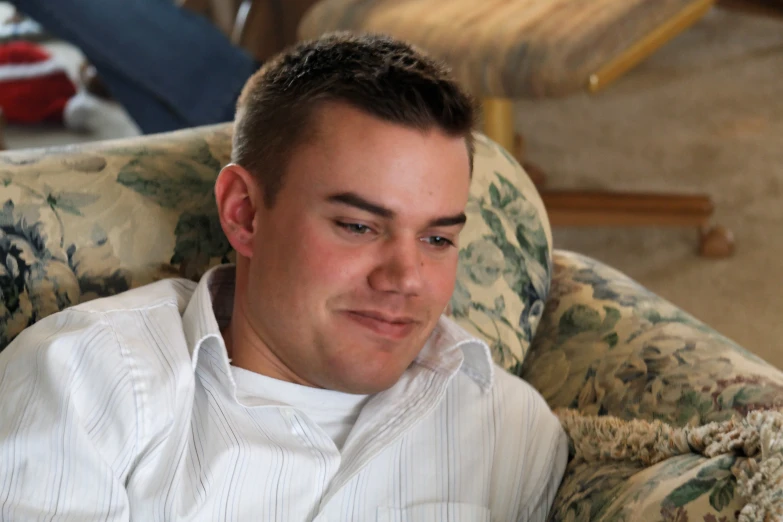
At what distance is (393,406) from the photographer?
3.51 ft

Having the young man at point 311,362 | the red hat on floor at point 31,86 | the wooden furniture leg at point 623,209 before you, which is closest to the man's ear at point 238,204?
the young man at point 311,362

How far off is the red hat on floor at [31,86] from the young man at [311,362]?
7.63 ft

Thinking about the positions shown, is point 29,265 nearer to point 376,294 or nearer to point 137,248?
point 137,248

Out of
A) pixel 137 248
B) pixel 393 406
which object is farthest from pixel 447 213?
pixel 137 248

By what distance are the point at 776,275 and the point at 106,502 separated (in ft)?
6.37

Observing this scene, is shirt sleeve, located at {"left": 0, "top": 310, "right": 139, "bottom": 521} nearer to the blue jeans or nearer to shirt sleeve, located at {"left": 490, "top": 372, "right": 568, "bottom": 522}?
shirt sleeve, located at {"left": 490, "top": 372, "right": 568, "bottom": 522}

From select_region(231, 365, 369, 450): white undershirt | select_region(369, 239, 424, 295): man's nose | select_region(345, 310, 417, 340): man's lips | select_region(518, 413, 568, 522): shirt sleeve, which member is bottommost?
select_region(518, 413, 568, 522): shirt sleeve

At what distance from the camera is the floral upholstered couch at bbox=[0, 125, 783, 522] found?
3.15 ft

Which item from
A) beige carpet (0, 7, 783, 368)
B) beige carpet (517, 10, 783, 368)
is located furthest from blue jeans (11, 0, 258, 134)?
beige carpet (517, 10, 783, 368)

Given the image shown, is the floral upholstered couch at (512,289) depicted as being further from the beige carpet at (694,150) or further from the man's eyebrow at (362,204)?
the beige carpet at (694,150)

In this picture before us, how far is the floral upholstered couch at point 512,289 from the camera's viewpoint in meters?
0.96

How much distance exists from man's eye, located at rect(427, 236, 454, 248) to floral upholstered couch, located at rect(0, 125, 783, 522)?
0.19 meters

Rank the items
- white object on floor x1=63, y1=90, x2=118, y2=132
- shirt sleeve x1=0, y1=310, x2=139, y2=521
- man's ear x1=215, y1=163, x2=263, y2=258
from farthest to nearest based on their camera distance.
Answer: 1. white object on floor x1=63, y1=90, x2=118, y2=132
2. man's ear x1=215, y1=163, x2=263, y2=258
3. shirt sleeve x1=0, y1=310, x2=139, y2=521

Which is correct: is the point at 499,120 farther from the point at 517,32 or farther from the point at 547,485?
the point at 547,485
